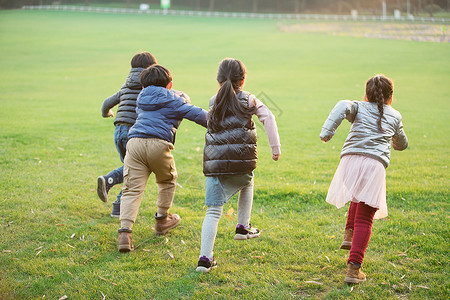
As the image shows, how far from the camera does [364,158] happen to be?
13.8 ft

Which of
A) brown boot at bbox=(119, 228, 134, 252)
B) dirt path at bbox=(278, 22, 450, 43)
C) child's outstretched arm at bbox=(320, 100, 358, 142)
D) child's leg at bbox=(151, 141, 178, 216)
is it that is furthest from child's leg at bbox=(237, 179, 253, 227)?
dirt path at bbox=(278, 22, 450, 43)

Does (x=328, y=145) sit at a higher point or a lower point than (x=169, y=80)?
lower

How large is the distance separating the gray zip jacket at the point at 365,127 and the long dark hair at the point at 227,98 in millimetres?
761

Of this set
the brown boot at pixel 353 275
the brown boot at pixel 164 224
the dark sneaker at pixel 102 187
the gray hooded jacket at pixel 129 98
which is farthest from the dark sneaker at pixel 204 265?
the gray hooded jacket at pixel 129 98

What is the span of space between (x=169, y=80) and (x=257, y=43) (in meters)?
31.8

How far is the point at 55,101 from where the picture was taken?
51.7ft

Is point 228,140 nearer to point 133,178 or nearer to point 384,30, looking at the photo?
point 133,178

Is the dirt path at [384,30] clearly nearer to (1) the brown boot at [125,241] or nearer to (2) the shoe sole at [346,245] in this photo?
(2) the shoe sole at [346,245]

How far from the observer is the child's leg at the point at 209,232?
4242mm

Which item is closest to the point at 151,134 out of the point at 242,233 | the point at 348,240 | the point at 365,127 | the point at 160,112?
the point at 160,112

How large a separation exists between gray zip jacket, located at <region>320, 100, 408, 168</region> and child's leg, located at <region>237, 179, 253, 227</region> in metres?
0.98

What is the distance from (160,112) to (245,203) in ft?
3.96

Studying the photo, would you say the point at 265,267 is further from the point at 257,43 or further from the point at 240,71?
the point at 257,43

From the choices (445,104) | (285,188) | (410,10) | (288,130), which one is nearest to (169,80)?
(285,188)
